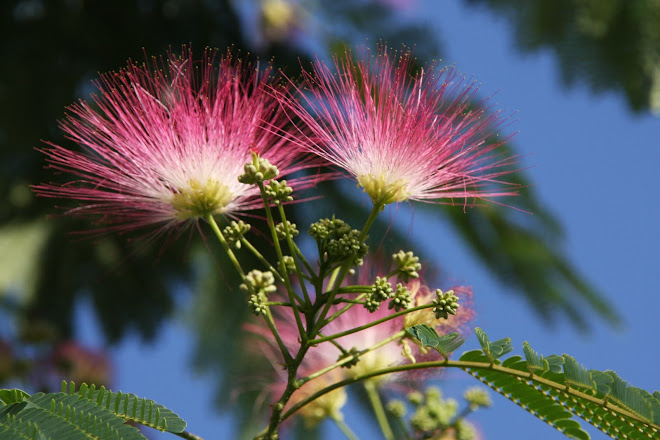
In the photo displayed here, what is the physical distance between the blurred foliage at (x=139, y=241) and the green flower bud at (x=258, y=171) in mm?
2202

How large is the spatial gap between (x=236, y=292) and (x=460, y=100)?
2.90 m

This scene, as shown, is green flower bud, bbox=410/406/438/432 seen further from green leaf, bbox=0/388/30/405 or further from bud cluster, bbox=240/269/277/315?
green leaf, bbox=0/388/30/405

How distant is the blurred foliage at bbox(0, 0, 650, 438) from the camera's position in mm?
3902

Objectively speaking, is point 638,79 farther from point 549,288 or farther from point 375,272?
point 375,272

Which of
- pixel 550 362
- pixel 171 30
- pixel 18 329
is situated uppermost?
pixel 171 30

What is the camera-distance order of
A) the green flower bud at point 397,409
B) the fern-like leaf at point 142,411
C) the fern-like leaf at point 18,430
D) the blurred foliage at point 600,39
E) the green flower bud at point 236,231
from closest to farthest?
1. the fern-like leaf at point 18,430
2. the fern-like leaf at point 142,411
3. the green flower bud at point 236,231
4. the green flower bud at point 397,409
5. the blurred foliage at point 600,39

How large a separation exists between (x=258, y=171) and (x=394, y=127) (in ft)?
1.00

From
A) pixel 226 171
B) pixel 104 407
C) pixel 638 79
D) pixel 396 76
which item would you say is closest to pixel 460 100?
A: pixel 396 76

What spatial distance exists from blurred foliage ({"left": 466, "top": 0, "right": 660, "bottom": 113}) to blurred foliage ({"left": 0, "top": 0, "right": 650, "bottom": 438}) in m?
0.03

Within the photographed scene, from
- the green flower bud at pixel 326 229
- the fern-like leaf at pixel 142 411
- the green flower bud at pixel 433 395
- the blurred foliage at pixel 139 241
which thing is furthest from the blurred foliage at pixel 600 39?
the fern-like leaf at pixel 142 411

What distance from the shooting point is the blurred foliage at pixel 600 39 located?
368cm

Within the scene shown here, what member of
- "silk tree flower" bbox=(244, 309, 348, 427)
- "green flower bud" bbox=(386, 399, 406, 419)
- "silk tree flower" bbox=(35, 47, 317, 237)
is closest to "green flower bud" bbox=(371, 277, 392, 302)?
"silk tree flower" bbox=(35, 47, 317, 237)

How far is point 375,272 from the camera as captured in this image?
6.41ft

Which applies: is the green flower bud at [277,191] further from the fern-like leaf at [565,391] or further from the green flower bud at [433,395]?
the green flower bud at [433,395]
